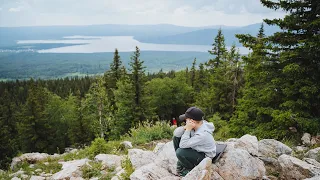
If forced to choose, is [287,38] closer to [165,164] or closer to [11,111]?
[165,164]

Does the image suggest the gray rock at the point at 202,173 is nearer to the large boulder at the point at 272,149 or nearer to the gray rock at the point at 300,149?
the large boulder at the point at 272,149

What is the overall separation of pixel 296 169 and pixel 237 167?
148cm

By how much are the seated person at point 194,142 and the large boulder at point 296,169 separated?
6.23 feet

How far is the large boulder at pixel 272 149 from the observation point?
24.0 feet

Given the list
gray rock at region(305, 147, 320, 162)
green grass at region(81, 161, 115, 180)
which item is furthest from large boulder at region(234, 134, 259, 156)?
green grass at region(81, 161, 115, 180)

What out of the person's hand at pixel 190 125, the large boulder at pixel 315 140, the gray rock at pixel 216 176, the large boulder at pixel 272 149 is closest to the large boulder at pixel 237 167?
the gray rock at pixel 216 176

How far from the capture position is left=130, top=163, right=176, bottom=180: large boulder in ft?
17.7

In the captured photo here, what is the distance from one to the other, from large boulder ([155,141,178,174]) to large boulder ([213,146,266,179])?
1038mm

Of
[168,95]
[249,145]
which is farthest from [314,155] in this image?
[168,95]

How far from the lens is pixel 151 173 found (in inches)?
218

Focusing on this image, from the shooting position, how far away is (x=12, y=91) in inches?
3834

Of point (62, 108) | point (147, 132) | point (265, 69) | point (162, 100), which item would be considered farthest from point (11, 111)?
point (265, 69)

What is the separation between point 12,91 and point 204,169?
358 feet

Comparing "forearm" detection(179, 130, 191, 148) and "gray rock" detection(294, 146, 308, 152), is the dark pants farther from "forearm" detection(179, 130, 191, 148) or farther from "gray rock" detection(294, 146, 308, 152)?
"gray rock" detection(294, 146, 308, 152)
